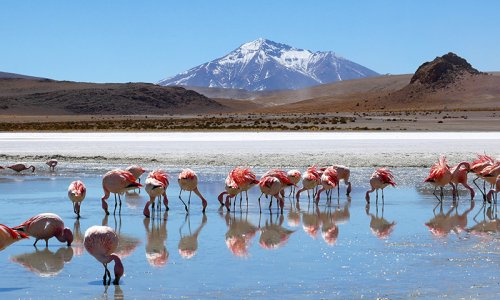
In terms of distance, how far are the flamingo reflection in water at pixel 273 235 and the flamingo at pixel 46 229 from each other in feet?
7.13

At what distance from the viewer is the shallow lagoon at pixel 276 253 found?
6469mm

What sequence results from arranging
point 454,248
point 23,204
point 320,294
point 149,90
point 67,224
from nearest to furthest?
point 320,294, point 454,248, point 67,224, point 23,204, point 149,90

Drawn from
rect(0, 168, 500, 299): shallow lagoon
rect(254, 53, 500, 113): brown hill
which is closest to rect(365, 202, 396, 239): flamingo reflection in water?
rect(0, 168, 500, 299): shallow lagoon

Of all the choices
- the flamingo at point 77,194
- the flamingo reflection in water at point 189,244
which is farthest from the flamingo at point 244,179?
the flamingo at point 77,194

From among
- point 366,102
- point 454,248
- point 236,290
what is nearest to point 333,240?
point 454,248

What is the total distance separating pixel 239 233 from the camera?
949 cm

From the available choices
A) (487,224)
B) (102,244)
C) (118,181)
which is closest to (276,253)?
(102,244)

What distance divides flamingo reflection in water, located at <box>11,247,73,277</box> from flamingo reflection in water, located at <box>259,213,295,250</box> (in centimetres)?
214

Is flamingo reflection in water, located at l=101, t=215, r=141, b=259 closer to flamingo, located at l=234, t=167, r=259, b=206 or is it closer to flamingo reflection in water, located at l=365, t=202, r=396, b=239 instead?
flamingo, located at l=234, t=167, r=259, b=206

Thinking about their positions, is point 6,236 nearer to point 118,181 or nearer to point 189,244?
point 189,244

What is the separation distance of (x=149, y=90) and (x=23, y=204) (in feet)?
451

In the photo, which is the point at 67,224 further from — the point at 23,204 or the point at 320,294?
the point at 320,294

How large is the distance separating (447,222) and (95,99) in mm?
130147

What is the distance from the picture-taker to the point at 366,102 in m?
130
